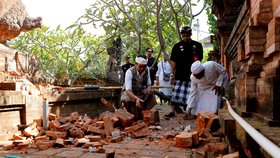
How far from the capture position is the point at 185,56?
6.67 m

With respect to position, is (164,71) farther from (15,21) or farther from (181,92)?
(15,21)

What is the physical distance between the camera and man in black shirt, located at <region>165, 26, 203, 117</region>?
6.60 m

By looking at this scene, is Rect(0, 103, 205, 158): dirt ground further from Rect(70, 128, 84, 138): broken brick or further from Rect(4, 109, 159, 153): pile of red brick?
Rect(70, 128, 84, 138): broken brick

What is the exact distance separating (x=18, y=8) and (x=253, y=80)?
17.8 ft

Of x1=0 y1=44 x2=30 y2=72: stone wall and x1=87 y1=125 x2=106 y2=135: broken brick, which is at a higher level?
x1=0 y1=44 x2=30 y2=72: stone wall

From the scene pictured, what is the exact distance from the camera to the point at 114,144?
13.1 ft

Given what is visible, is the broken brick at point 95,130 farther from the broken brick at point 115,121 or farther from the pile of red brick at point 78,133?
the broken brick at point 115,121

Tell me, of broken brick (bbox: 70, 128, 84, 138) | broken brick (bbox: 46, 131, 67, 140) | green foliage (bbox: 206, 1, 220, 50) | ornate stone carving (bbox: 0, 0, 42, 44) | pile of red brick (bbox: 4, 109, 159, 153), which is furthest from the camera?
green foliage (bbox: 206, 1, 220, 50)

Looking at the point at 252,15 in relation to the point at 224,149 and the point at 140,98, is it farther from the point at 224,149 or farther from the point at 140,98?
the point at 140,98

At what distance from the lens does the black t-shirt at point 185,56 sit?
6603mm

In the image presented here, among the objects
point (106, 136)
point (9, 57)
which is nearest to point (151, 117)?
point (106, 136)

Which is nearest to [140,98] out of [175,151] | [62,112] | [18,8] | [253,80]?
[62,112]

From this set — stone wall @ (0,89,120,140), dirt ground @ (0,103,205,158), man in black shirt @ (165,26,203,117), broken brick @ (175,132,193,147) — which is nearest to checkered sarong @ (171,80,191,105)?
man in black shirt @ (165,26,203,117)

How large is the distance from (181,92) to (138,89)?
1.01 m
